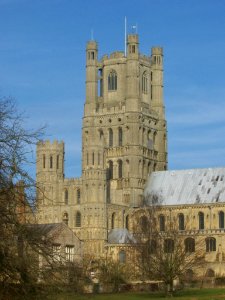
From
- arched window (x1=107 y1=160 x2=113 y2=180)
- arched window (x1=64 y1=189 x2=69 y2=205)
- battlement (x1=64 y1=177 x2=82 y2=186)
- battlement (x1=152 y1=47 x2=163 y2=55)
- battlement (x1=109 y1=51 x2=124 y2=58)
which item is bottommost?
arched window (x1=64 y1=189 x2=69 y2=205)

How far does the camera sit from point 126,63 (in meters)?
120

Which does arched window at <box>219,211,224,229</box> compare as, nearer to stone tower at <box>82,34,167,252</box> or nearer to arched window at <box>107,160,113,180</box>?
stone tower at <box>82,34,167,252</box>

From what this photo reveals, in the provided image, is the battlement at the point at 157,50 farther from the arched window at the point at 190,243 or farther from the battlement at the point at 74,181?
the arched window at the point at 190,243

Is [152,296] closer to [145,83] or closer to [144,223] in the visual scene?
[144,223]

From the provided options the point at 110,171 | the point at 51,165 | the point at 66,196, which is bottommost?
the point at 66,196

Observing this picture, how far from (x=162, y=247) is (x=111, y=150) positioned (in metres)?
35.9

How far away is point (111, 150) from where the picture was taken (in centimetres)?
11744

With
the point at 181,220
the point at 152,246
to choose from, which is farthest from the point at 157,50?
the point at 152,246

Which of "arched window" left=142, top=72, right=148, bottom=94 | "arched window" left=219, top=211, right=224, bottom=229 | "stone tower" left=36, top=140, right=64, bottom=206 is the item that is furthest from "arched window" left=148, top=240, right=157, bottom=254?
"arched window" left=142, top=72, right=148, bottom=94

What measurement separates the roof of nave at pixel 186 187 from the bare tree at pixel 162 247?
1009mm

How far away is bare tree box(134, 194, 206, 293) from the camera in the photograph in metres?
71.1

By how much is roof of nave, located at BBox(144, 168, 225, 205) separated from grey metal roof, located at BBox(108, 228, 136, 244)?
7.79m

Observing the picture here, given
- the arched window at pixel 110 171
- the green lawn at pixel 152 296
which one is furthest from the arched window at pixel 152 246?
the arched window at pixel 110 171

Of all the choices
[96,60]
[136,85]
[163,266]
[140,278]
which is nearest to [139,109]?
[136,85]
